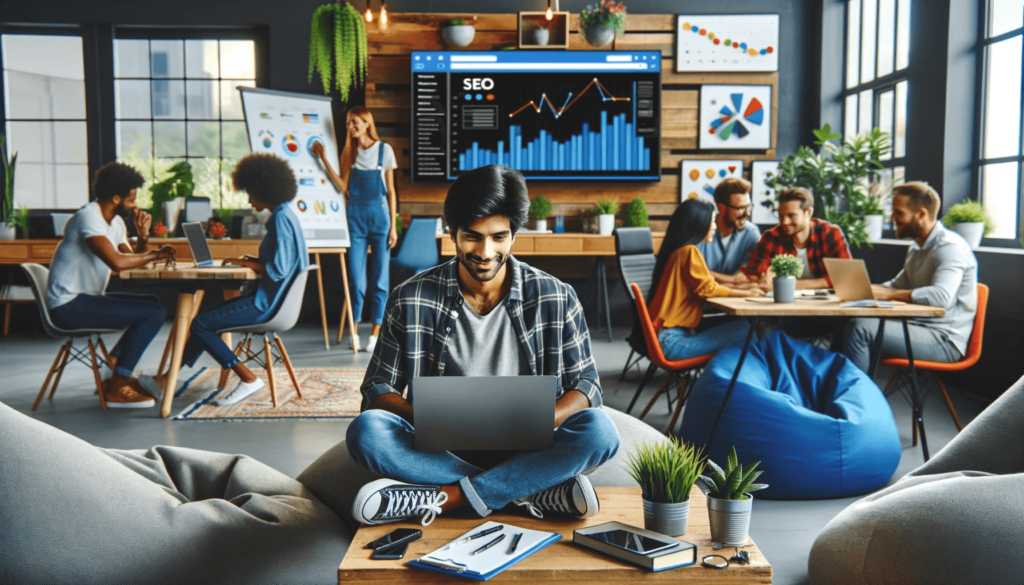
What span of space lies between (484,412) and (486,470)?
7.0 inches

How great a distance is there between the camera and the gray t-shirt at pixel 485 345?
197 centimetres

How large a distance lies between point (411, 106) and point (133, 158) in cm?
270

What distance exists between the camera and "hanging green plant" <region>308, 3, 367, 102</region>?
21.3 ft

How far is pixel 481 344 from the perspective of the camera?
6.50 ft

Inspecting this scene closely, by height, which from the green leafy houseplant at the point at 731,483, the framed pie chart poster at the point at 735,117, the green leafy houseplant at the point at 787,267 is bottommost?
the green leafy houseplant at the point at 731,483

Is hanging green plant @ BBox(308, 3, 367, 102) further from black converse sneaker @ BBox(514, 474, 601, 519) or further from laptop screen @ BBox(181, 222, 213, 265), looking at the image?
black converse sneaker @ BBox(514, 474, 601, 519)

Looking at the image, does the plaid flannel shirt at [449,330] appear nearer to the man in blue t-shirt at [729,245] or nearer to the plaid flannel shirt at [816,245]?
the plaid flannel shirt at [816,245]

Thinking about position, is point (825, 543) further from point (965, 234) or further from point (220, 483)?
point (965, 234)

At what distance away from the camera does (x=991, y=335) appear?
425 centimetres

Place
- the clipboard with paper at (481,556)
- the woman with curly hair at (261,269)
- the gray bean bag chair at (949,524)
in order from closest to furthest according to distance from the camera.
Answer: the clipboard with paper at (481,556) < the gray bean bag chair at (949,524) < the woman with curly hair at (261,269)

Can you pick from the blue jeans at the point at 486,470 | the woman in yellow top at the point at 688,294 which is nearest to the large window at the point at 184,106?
the woman in yellow top at the point at 688,294

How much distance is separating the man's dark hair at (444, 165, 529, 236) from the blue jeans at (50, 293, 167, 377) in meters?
2.86

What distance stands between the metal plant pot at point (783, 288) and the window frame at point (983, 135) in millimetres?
1983

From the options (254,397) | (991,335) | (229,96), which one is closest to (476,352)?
(254,397)
